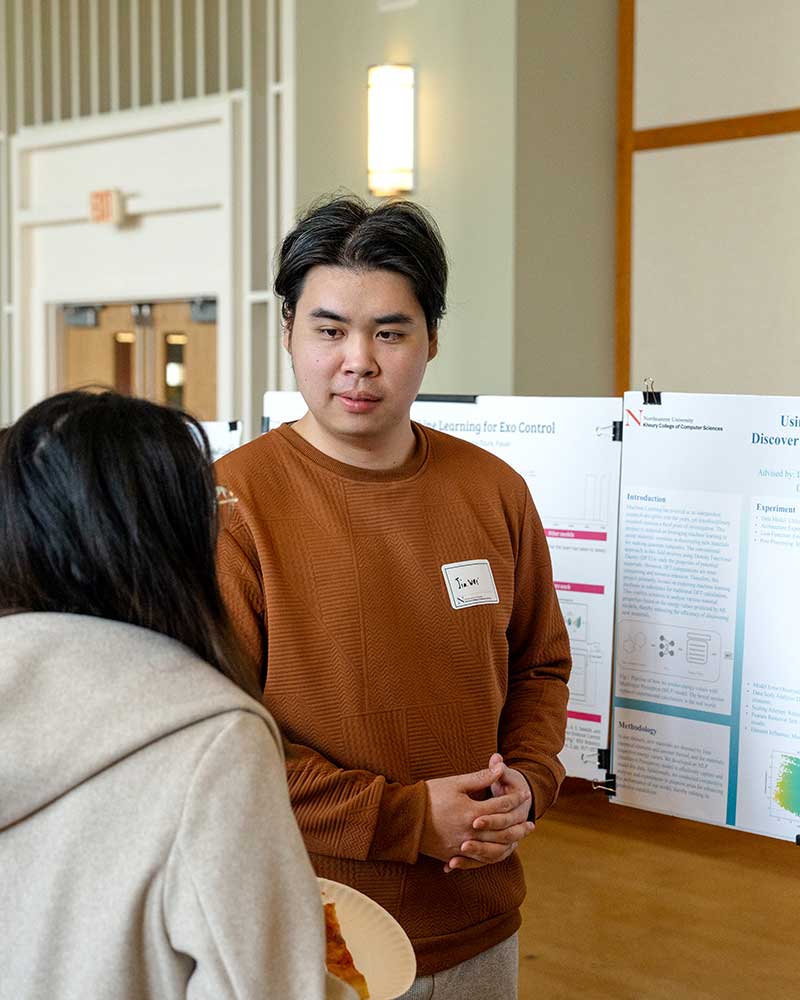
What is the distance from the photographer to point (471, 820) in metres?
1.59

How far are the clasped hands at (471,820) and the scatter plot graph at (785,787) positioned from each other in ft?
3.05

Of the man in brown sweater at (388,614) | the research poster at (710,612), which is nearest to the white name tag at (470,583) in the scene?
the man in brown sweater at (388,614)

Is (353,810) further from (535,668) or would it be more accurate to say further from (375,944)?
(535,668)

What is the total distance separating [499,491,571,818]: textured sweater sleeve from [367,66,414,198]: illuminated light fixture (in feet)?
9.39

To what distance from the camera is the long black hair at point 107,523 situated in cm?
98

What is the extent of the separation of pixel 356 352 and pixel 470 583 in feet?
1.20

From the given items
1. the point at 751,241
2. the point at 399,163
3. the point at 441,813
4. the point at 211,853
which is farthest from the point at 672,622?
the point at 399,163

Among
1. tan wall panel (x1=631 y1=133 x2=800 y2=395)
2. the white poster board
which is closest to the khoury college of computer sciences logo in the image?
the white poster board

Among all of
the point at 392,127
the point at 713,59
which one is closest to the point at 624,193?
the point at 713,59

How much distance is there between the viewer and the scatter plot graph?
93.6 inches

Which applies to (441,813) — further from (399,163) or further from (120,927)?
(399,163)

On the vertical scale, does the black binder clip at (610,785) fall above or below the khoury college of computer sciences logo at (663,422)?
below

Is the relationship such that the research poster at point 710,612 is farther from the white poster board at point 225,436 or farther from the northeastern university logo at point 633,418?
the white poster board at point 225,436

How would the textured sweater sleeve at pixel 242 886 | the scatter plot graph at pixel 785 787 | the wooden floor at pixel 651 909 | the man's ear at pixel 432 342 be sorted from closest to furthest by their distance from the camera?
the textured sweater sleeve at pixel 242 886, the man's ear at pixel 432 342, the scatter plot graph at pixel 785 787, the wooden floor at pixel 651 909
